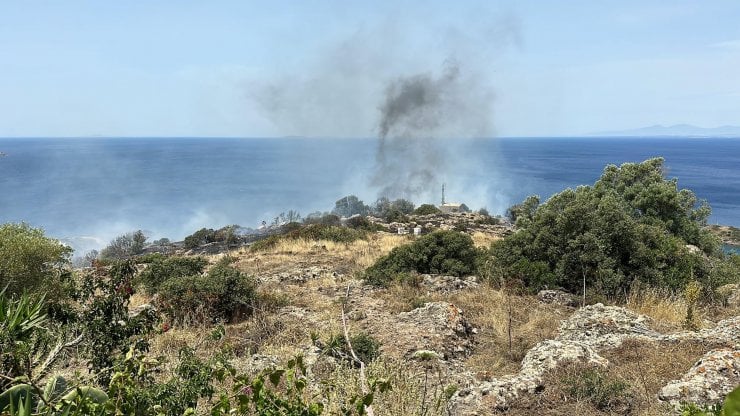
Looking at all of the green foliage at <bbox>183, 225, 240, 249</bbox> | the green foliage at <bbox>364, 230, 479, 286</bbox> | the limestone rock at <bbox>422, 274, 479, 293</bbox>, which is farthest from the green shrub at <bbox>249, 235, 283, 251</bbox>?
the limestone rock at <bbox>422, 274, 479, 293</bbox>

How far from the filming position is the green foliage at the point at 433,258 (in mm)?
12156

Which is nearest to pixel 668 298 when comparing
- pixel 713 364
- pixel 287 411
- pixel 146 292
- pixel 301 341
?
pixel 713 364

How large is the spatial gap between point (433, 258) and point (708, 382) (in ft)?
26.6

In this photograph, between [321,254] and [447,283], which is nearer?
[447,283]

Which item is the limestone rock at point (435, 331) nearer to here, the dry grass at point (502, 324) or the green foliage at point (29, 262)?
the dry grass at point (502, 324)

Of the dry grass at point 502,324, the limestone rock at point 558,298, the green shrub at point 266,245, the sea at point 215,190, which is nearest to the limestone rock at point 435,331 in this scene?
the dry grass at point 502,324

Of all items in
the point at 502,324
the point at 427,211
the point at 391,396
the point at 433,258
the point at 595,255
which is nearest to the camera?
the point at 391,396

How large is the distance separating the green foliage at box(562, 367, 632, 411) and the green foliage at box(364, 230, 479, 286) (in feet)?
22.8

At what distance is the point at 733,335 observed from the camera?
628 cm

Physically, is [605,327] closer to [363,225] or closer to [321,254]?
[321,254]

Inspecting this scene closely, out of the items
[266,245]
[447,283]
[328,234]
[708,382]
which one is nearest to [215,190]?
[266,245]

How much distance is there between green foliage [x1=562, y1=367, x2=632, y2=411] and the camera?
4.70 meters

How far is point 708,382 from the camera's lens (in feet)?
15.0

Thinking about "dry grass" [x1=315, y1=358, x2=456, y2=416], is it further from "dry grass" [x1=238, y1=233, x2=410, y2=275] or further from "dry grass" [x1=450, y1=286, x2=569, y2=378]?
"dry grass" [x1=238, y1=233, x2=410, y2=275]
